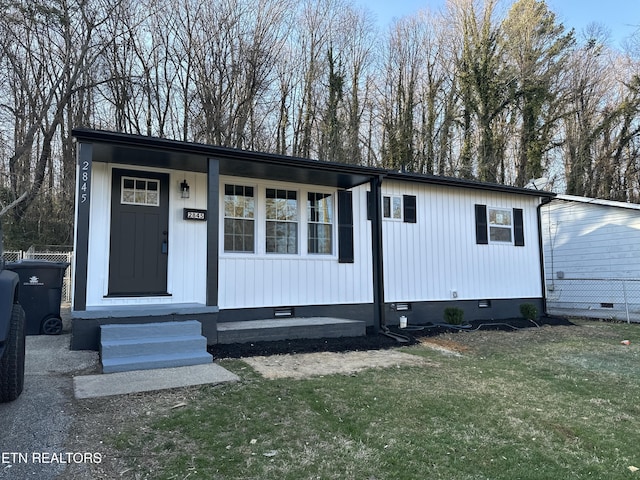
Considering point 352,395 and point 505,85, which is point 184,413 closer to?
point 352,395

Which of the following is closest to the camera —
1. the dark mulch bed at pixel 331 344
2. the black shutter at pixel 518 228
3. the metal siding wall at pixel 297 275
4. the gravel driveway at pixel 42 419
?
the gravel driveway at pixel 42 419

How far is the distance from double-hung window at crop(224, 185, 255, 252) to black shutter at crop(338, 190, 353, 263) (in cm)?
170

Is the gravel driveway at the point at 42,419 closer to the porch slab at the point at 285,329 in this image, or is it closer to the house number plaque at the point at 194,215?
the porch slab at the point at 285,329

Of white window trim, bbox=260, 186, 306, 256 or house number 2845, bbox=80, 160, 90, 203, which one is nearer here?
house number 2845, bbox=80, 160, 90, 203

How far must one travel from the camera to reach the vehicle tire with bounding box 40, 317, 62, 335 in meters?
6.35

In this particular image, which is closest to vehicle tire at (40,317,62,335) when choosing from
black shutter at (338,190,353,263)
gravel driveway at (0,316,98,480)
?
gravel driveway at (0,316,98,480)

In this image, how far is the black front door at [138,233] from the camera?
6.23 meters

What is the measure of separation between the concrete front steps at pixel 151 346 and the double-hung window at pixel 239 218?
2.05m

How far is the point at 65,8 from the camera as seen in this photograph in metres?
13.7

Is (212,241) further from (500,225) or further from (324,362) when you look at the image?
(500,225)

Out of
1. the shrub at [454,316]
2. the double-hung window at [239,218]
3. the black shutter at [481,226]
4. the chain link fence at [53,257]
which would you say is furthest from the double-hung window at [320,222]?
the chain link fence at [53,257]

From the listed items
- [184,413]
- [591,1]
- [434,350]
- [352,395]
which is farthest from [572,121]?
[184,413]

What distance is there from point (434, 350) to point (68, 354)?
4.96 m

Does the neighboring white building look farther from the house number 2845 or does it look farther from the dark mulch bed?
the house number 2845
